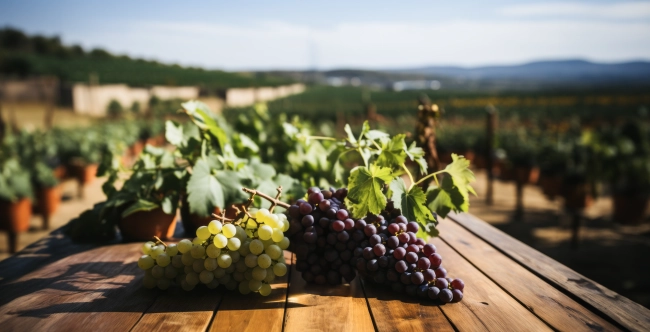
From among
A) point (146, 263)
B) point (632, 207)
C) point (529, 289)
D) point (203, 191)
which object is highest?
point (203, 191)

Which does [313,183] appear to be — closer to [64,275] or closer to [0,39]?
[64,275]

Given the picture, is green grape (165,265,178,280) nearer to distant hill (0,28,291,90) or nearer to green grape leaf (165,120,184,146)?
green grape leaf (165,120,184,146)

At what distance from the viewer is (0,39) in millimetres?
52688

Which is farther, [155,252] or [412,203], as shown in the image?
[412,203]

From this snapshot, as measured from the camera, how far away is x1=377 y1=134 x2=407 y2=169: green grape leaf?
1472 millimetres

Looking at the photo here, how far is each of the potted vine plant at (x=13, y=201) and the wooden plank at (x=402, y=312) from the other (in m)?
4.92

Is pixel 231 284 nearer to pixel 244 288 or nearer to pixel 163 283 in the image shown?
pixel 244 288

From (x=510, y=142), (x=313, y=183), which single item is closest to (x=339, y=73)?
(x=510, y=142)

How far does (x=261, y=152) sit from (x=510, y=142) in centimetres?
922

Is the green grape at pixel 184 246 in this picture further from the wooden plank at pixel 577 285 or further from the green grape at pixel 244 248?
the wooden plank at pixel 577 285

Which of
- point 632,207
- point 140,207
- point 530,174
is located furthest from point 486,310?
point 530,174

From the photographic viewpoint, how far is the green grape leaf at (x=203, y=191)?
1.51m

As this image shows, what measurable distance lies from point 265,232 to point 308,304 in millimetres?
210

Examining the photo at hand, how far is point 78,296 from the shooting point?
4.08ft
